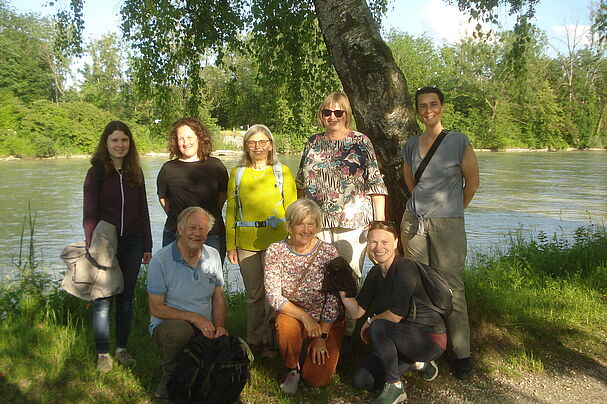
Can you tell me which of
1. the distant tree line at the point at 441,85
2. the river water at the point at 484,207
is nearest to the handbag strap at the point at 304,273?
the river water at the point at 484,207

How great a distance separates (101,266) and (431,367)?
2316 millimetres

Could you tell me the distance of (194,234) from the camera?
3.28m

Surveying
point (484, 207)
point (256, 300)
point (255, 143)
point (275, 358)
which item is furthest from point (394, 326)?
point (484, 207)

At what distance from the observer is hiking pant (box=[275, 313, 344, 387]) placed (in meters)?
3.42

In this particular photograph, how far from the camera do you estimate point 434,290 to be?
3.37 metres

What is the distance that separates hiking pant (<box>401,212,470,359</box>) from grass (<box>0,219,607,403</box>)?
0.29 metres

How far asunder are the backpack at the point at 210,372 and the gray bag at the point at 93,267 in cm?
83

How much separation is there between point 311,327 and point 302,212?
2.48ft

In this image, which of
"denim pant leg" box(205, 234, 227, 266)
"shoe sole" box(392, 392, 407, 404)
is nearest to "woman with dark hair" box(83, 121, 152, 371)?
"denim pant leg" box(205, 234, 227, 266)

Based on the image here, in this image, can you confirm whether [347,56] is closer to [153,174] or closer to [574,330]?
[574,330]

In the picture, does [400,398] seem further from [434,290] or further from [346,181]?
[346,181]

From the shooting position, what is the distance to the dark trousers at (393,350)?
3.31 m

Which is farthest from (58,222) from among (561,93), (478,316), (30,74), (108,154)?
(561,93)

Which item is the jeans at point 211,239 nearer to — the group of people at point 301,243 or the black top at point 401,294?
the group of people at point 301,243
